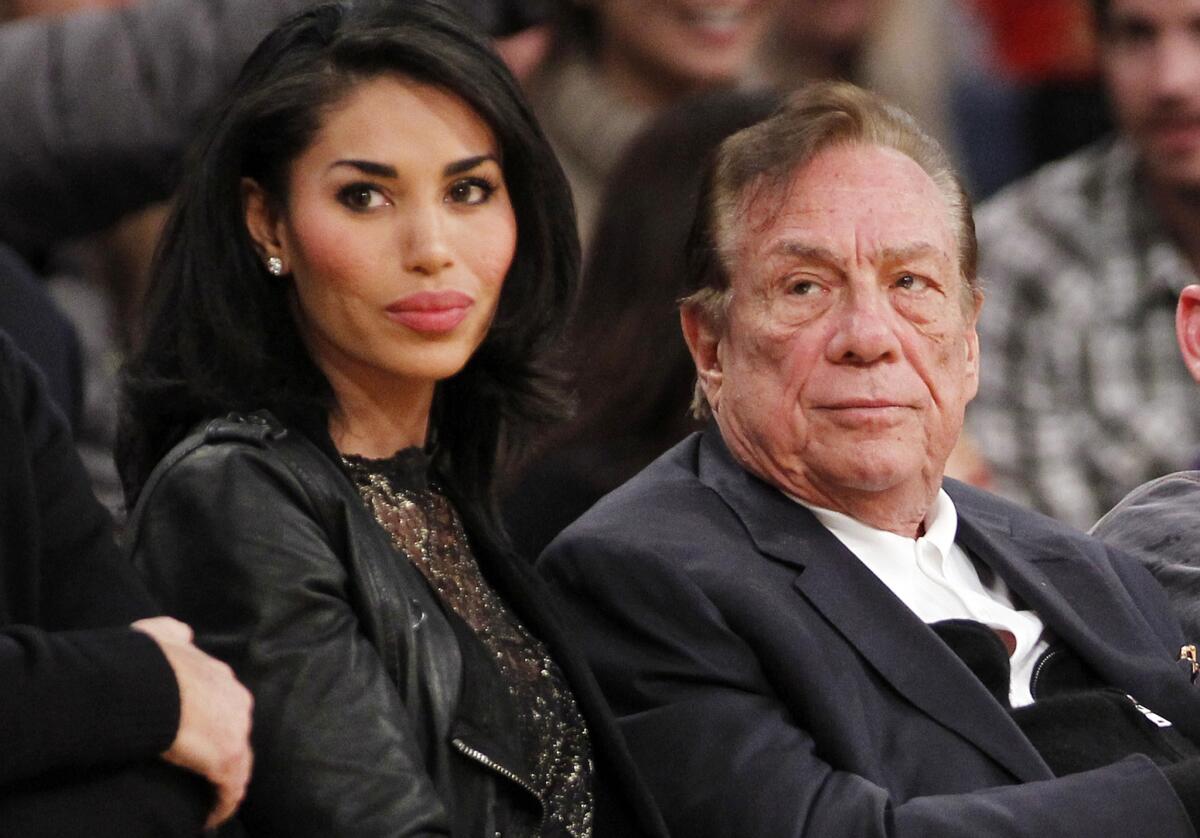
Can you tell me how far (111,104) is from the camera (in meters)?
4.42

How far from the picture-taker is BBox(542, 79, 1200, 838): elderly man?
2.91 metres

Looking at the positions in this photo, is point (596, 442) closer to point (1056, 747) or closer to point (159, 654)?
point (1056, 747)

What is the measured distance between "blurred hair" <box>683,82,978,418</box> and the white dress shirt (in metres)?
0.33

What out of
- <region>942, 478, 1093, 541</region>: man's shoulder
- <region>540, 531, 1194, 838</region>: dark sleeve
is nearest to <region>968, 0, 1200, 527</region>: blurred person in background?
<region>942, 478, 1093, 541</region>: man's shoulder

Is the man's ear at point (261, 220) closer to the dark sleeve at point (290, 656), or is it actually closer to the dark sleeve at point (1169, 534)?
the dark sleeve at point (290, 656)

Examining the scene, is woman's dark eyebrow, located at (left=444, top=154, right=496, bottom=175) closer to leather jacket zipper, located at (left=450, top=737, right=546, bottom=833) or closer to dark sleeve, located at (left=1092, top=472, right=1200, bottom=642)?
leather jacket zipper, located at (left=450, top=737, right=546, bottom=833)

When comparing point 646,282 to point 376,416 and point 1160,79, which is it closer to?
point 376,416

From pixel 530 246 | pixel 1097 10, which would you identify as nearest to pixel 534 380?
pixel 530 246

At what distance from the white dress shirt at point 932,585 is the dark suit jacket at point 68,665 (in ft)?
3.41

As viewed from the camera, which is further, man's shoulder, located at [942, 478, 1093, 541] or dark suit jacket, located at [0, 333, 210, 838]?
man's shoulder, located at [942, 478, 1093, 541]

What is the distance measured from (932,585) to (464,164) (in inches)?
33.2

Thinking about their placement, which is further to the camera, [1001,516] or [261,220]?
[1001,516]

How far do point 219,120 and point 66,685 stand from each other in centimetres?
86

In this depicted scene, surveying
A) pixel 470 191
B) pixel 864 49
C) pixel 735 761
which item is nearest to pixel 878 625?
pixel 735 761
